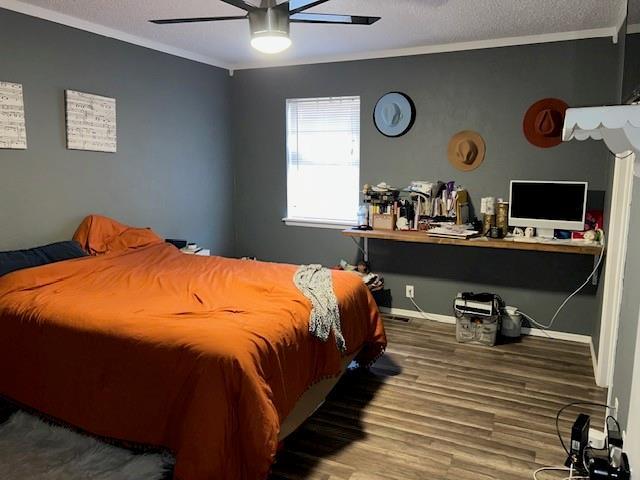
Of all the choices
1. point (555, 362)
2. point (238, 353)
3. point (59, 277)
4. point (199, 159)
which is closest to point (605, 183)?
point (555, 362)

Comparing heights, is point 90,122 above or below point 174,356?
above

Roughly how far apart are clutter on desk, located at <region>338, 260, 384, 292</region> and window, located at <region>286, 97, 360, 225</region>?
0.45 meters

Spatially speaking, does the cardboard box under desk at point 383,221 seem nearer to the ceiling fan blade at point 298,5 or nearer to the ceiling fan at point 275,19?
the ceiling fan at point 275,19

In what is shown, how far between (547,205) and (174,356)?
3049mm

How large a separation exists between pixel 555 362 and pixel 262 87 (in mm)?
3714

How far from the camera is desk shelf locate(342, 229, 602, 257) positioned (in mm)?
3535

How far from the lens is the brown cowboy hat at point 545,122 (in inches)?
153

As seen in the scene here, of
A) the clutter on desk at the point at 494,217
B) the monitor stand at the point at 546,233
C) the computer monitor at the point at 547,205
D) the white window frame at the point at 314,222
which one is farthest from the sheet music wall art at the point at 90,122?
the monitor stand at the point at 546,233

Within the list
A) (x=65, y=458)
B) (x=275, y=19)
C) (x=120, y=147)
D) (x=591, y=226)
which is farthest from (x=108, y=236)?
(x=591, y=226)

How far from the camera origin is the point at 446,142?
4.32 m

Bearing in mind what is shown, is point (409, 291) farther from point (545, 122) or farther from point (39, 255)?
point (39, 255)

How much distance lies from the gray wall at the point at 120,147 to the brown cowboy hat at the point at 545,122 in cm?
298

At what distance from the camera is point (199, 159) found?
488 cm

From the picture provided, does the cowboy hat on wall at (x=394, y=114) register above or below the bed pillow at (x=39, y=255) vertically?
A: above
